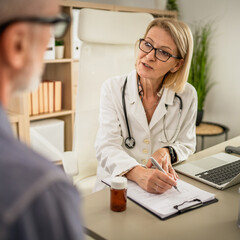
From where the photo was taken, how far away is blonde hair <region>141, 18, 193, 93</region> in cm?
173

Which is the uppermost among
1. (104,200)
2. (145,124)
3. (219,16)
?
(219,16)

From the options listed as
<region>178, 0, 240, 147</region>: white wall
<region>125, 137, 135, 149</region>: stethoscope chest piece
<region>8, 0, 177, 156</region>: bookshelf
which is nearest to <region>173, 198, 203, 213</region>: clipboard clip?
<region>125, 137, 135, 149</region>: stethoscope chest piece

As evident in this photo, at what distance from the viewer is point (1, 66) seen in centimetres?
53

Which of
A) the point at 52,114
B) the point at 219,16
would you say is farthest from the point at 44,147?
the point at 219,16

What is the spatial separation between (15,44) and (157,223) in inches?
28.7

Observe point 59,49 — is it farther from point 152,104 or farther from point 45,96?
point 152,104

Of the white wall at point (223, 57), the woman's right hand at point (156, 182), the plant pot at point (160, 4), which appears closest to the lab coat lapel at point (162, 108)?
the woman's right hand at point (156, 182)

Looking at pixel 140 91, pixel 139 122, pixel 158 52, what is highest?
pixel 158 52

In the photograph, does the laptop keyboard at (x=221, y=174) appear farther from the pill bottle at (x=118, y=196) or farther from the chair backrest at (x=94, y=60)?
the chair backrest at (x=94, y=60)

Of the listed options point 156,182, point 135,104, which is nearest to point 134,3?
point 135,104

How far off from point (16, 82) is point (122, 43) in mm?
1484

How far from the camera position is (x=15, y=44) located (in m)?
0.52

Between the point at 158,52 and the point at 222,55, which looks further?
the point at 222,55

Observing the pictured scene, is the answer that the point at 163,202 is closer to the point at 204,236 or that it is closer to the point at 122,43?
the point at 204,236
